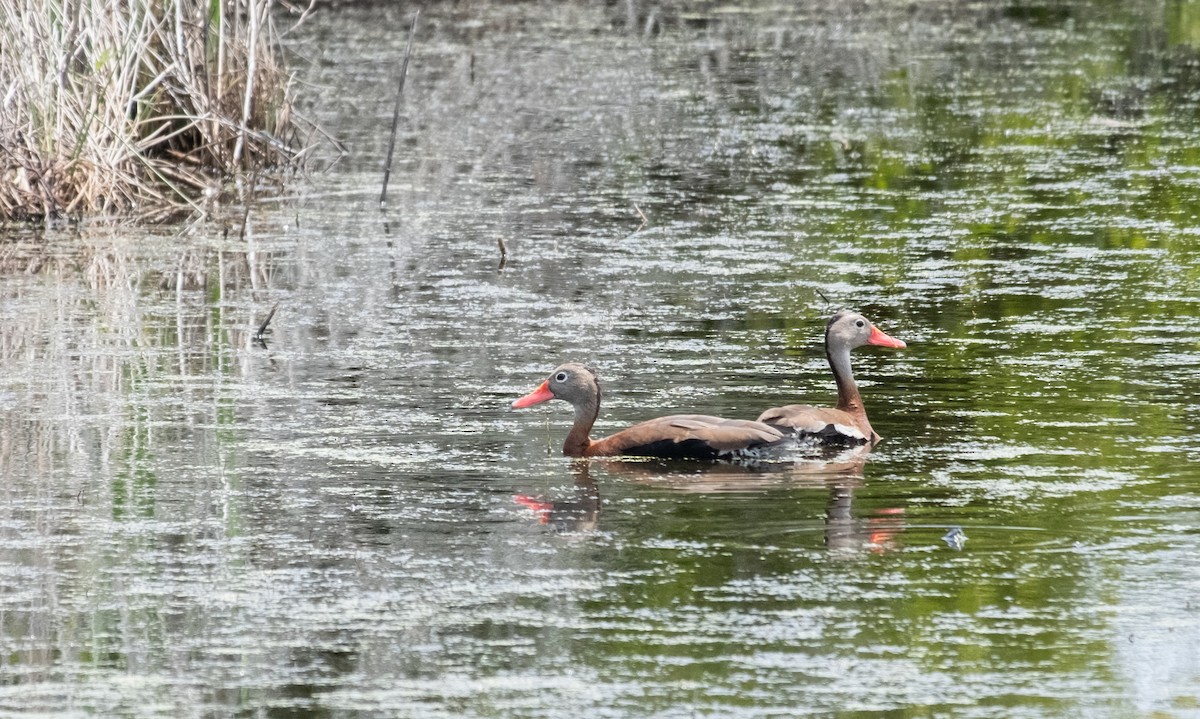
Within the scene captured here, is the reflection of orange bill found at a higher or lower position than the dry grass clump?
lower

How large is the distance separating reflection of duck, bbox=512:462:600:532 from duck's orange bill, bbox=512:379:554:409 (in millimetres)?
896

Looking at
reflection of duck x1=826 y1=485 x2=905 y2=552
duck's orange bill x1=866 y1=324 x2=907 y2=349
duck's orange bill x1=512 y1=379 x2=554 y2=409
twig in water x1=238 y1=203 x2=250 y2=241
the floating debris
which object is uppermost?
duck's orange bill x1=866 y1=324 x2=907 y2=349

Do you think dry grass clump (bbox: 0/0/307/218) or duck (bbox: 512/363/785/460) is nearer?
duck (bbox: 512/363/785/460)

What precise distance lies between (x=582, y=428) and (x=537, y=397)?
0.38 metres

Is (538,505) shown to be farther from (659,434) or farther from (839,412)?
(839,412)

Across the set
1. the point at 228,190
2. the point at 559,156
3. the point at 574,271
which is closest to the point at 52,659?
the point at 574,271

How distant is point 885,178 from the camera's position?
1798 centimetres

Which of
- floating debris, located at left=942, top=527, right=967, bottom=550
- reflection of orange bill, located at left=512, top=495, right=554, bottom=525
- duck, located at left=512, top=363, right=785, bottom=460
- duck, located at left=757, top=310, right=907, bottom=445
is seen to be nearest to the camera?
floating debris, located at left=942, top=527, right=967, bottom=550

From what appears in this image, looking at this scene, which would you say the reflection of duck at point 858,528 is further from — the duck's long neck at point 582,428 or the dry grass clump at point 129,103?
the dry grass clump at point 129,103

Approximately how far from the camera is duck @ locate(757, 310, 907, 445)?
363 inches

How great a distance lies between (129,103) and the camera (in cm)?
1599

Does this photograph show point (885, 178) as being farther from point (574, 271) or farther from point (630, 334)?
point (630, 334)

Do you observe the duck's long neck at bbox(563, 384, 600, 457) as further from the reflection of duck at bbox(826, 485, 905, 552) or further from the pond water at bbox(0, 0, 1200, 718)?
the reflection of duck at bbox(826, 485, 905, 552)

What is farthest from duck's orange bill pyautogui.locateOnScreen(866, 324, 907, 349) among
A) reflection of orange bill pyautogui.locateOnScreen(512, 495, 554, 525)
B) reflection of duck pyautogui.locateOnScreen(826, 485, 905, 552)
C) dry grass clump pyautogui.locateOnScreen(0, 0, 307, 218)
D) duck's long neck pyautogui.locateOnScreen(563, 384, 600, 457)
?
dry grass clump pyautogui.locateOnScreen(0, 0, 307, 218)
